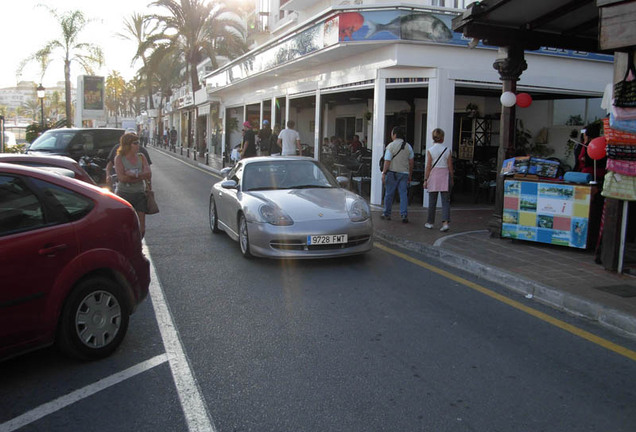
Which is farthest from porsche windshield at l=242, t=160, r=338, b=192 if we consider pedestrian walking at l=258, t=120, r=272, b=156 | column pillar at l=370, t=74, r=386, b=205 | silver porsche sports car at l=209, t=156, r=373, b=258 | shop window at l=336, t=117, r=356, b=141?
shop window at l=336, t=117, r=356, b=141

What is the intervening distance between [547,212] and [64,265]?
22.3ft

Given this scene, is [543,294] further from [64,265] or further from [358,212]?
[64,265]

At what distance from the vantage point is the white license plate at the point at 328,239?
278 inches

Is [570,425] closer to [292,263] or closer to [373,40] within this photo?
[292,263]

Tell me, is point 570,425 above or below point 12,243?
below

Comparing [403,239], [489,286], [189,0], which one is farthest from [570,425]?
[189,0]

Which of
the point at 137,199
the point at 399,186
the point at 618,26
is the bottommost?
the point at 137,199

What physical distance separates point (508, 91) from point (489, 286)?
4.13 metres

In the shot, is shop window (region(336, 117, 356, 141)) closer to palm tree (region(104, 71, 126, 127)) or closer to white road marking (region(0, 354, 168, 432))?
white road marking (region(0, 354, 168, 432))

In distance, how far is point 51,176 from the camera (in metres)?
4.20

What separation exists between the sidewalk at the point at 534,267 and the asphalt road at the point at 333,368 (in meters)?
0.28

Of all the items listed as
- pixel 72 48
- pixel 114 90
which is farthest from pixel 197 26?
pixel 114 90

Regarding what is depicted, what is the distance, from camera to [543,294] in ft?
19.8

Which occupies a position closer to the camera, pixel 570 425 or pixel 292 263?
pixel 570 425
